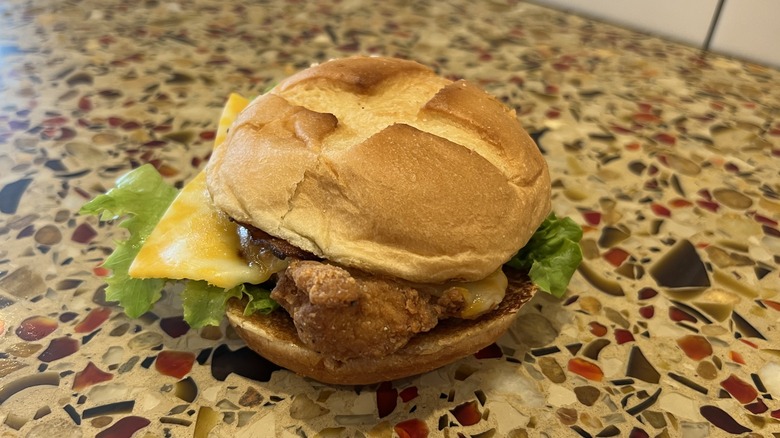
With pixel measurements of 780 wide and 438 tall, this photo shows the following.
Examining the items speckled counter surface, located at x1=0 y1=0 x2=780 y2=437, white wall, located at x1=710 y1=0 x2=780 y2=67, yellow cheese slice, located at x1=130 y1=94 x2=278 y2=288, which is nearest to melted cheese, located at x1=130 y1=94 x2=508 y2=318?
yellow cheese slice, located at x1=130 y1=94 x2=278 y2=288

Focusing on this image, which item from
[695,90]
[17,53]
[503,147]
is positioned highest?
[503,147]

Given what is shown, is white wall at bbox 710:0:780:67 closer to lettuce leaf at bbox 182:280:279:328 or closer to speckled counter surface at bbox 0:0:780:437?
speckled counter surface at bbox 0:0:780:437

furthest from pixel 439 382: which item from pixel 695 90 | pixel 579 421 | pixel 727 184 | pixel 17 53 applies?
pixel 17 53

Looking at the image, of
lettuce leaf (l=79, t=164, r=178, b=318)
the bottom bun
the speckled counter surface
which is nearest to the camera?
the bottom bun

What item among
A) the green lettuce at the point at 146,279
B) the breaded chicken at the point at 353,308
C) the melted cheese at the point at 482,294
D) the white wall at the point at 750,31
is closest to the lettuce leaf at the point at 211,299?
the green lettuce at the point at 146,279

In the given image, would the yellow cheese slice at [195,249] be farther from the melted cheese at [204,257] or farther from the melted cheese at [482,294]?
the melted cheese at [482,294]

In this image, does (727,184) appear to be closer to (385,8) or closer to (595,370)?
(595,370)

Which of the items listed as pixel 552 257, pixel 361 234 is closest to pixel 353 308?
pixel 361 234
